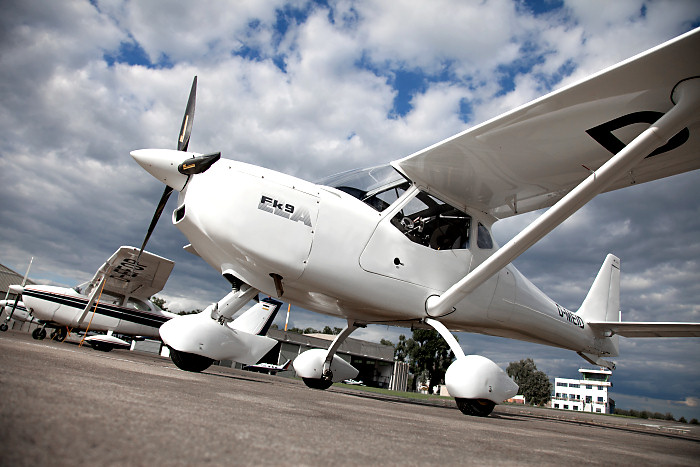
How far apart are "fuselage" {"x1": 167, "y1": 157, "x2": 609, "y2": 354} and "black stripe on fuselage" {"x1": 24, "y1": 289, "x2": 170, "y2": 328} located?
1336 centimetres

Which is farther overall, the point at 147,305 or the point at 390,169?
the point at 147,305

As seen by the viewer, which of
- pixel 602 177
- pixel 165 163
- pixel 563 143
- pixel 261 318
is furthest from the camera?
pixel 261 318

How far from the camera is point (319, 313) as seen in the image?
6707mm

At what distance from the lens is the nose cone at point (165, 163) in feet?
16.6

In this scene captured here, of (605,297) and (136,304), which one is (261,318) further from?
(136,304)

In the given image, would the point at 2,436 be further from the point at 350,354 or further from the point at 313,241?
the point at 350,354

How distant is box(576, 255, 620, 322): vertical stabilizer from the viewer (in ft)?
32.7

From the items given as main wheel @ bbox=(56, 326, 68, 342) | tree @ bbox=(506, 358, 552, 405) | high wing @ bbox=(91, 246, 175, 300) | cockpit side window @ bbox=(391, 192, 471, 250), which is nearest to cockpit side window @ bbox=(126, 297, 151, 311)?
high wing @ bbox=(91, 246, 175, 300)

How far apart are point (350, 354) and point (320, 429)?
40469mm

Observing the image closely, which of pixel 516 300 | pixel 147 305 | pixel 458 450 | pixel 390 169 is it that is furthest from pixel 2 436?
pixel 147 305

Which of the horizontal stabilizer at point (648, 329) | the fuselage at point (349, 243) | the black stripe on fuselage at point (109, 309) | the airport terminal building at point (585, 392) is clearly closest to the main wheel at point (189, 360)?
the fuselage at point (349, 243)

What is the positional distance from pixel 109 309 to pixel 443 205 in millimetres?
15449

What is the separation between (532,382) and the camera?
3418 inches

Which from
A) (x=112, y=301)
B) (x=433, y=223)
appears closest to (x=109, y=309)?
(x=112, y=301)
